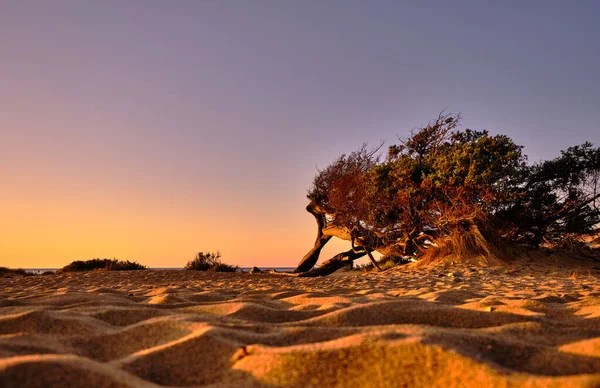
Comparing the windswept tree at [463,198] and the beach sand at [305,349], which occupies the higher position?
the windswept tree at [463,198]

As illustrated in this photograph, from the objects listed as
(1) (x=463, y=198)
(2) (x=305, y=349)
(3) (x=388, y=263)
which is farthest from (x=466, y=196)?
(2) (x=305, y=349)

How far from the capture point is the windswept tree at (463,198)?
9.65 m

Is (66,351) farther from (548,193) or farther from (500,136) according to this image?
(548,193)

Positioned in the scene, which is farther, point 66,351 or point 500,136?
point 500,136

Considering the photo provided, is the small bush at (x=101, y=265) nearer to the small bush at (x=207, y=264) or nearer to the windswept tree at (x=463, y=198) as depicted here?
the small bush at (x=207, y=264)

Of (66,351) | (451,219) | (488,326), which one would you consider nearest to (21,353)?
(66,351)

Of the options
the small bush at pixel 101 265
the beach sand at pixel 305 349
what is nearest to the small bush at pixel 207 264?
the small bush at pixel 101 265

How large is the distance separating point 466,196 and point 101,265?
12.2 meters

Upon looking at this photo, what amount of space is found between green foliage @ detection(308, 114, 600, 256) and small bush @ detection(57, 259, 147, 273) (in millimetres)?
7485

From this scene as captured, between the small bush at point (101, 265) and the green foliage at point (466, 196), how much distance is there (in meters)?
7.49

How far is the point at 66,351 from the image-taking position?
1741 mm

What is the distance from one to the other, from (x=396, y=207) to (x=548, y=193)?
389 cm

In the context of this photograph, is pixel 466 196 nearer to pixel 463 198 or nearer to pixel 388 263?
pixel 463 198

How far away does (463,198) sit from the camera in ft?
32.3
